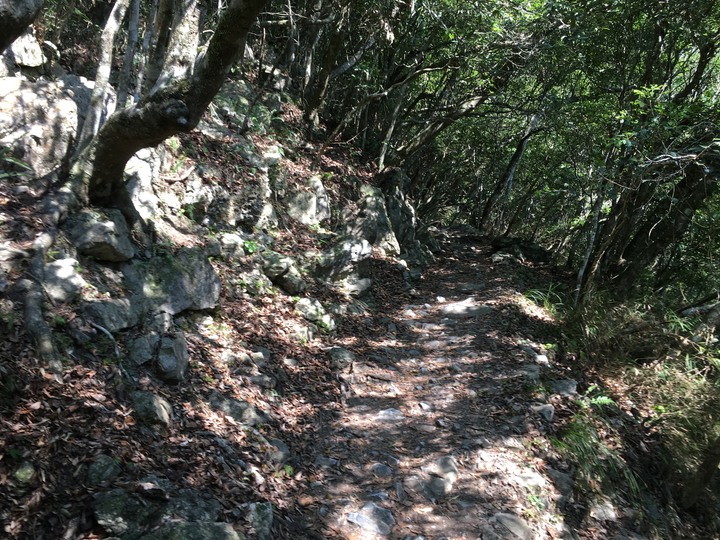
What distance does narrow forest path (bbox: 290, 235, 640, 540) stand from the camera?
415 centimetres

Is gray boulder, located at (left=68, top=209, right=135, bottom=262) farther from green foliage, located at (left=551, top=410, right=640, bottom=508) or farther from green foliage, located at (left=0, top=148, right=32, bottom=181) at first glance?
green foliage, located at (left=551, top=410, right=640, bottom=508)

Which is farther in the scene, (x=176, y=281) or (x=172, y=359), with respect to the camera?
(x=176, y=281)

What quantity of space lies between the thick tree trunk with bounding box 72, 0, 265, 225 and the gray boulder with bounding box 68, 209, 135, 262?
32 cm

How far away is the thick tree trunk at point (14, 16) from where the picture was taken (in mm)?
2904

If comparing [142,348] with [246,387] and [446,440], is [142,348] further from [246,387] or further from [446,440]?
[446,440]

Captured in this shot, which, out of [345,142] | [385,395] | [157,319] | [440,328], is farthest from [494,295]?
[157,319]

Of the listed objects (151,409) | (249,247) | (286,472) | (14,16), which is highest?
(14,16)

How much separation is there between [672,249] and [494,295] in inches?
208

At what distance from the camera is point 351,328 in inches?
300

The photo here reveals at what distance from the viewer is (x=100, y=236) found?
4.68 m

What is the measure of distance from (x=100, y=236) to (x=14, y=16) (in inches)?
87.4

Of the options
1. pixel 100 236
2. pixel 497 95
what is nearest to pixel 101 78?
pixel 100 236

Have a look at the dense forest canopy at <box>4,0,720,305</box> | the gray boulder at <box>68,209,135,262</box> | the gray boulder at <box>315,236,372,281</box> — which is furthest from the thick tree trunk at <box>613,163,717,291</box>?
the gray boulder at <box>68,209,135,262</box>

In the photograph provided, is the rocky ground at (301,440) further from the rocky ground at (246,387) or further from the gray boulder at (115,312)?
the gray boulder at (115,312)
